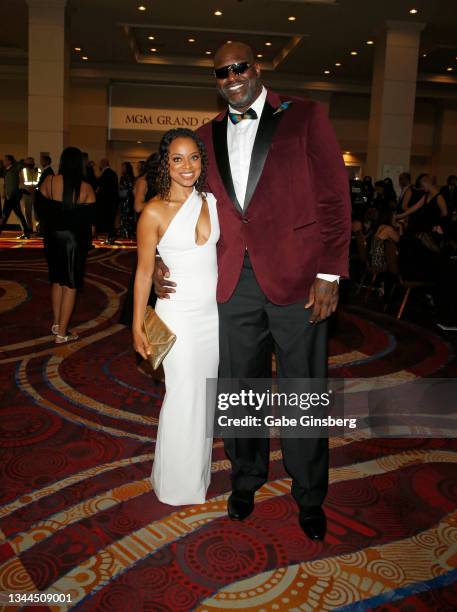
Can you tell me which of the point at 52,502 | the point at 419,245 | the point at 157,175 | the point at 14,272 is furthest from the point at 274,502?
the point at 14,272

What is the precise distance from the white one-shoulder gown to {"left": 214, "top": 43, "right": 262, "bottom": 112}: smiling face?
0.37 metres

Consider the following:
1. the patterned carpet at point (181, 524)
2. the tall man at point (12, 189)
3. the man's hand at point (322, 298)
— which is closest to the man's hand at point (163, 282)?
the man's hand at point (322, 298)

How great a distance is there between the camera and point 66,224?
4469mm

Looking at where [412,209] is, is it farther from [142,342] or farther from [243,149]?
[142,342]

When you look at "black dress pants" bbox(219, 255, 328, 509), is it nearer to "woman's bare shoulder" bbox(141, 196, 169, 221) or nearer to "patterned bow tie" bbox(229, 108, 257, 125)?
"woman's bare shoulder" bbox(141, 196, 169, 221)

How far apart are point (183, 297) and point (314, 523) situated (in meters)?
0.99

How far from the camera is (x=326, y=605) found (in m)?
1.76

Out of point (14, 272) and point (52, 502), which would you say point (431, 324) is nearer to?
point (52, 502)

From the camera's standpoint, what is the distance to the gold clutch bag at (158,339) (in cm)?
209

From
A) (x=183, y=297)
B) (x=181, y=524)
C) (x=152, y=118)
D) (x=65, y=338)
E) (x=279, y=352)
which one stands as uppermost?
(x=152, y=118)

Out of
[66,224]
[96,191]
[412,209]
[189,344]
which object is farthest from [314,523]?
[96,191]

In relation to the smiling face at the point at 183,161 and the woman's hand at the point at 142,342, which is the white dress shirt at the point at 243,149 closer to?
the smiling face at the point at 183,161

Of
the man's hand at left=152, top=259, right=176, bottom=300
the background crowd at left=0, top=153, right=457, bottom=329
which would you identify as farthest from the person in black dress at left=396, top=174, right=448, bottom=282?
the man's hand at left=152, top=259, right=176, bottom=300

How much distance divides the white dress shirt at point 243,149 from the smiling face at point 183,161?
138 millimetres
